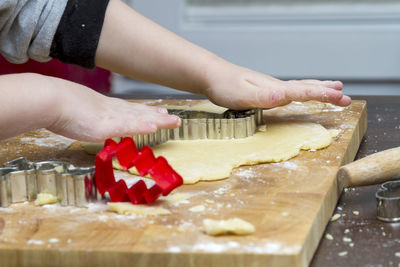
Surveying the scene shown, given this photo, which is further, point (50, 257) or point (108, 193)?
point (108, 193)

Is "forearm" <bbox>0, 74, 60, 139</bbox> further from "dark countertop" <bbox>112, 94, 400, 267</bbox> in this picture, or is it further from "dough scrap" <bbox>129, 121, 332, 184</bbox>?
"dark countertop" <bbox>112, 94, 400, 267</bbox>

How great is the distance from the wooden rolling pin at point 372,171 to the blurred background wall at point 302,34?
4.45ft

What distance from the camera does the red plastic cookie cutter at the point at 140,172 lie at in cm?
64

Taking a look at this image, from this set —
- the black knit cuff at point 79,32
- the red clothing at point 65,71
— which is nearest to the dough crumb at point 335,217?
the black knit cuff at point 79,32

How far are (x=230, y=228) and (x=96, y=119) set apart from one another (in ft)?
0.92

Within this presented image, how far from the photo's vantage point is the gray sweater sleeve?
943mm

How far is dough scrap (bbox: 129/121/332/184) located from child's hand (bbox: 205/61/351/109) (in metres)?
0.04

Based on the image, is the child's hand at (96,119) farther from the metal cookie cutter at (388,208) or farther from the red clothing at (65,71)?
the red clothing at (65,71)

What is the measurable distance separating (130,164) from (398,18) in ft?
5.26

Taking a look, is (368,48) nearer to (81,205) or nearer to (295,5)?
(295,5)

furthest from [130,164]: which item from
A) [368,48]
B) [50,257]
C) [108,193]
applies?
[368,48]

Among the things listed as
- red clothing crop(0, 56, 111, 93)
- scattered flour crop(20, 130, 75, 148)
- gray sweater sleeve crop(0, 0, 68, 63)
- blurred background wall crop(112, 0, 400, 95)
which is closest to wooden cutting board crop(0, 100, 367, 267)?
scattered flour crop(20, 130, 75, 148)

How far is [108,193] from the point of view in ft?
2.20

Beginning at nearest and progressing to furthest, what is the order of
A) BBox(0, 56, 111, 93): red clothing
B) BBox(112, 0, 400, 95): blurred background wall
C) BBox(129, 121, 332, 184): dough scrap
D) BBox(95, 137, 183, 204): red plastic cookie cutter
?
1. BBox(95, 137, 183, 204): red plastic cookie cutter
2. BBox(129, 121, 332, 184): dough scrap
3. BBox(0, 56, 111, 93): red clothing
4. BBox(112, 0, 400, 95): blurred background wall
